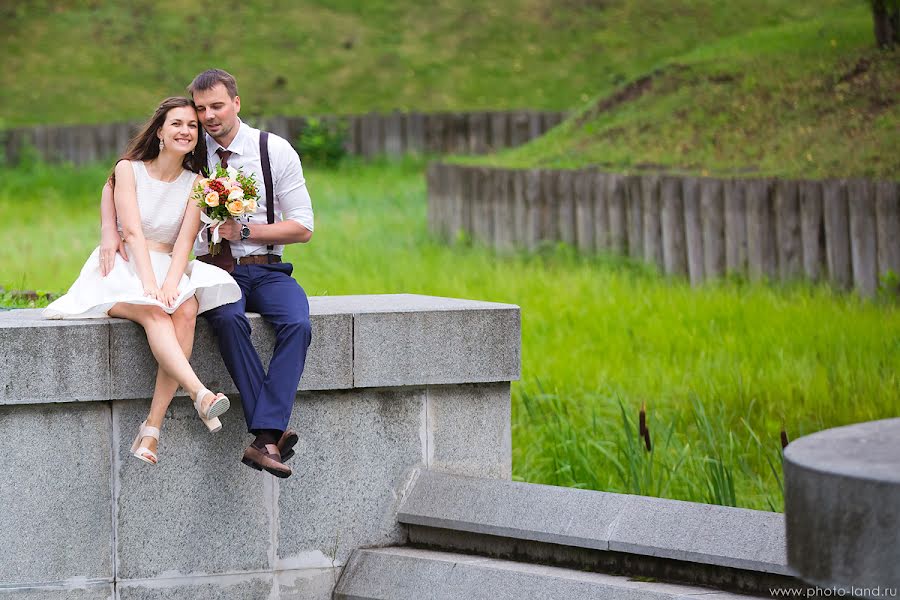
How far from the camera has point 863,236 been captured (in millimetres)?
9734

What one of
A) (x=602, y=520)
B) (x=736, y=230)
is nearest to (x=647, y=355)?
(x=736, y=230)

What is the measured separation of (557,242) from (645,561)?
8024 mm

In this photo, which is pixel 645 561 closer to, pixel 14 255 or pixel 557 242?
pixel 557 242

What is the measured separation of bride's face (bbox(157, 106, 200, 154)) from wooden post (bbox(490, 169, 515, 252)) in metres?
7.86

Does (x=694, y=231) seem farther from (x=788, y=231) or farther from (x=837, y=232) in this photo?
(x=837, y=232)

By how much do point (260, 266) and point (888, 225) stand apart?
6.05 m

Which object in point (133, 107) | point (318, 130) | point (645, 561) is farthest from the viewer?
point (133, 107)

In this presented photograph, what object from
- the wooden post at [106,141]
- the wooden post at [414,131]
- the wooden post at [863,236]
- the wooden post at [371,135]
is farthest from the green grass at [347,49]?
the wooden post at [863,236]

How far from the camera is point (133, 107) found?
82.3ft

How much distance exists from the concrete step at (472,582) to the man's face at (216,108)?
1.69 m

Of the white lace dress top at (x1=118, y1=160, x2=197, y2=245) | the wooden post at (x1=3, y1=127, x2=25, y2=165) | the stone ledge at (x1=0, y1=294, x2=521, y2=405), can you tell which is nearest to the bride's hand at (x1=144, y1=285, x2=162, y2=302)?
the stone ledge at (x1=0, y1=294, x2=521, y2=405)

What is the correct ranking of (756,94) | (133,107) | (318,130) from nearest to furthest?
(756,94), (318,130), (133,107)

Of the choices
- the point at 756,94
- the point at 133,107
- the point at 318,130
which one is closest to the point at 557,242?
the point at 756,94

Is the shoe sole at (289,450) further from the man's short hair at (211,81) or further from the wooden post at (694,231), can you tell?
the wooden post at (694,231)
